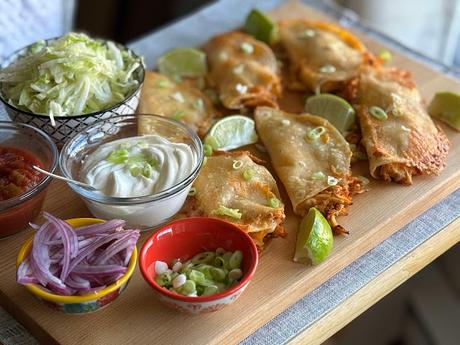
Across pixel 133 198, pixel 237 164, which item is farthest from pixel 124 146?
pixel 237 164

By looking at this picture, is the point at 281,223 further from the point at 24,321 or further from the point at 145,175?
the point at 24,321

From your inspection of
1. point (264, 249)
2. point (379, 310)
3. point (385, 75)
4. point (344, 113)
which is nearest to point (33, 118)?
point (264, 249)

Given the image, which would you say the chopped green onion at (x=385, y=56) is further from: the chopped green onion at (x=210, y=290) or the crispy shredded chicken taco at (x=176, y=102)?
the chopped green onion at (x=210, y=290)

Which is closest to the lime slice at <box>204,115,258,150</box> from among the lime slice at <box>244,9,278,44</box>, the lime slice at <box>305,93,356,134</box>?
the lime slice at <box>305,93,356,134</box>

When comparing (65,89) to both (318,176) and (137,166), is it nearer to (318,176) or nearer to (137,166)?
(137,166)

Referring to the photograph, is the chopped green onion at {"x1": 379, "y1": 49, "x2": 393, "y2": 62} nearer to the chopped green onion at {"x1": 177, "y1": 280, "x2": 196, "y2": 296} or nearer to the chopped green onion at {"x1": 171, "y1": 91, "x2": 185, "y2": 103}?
the chopped green onion at {"x1": 171, "y1": 91, "x2": 185, "y2": 103}
